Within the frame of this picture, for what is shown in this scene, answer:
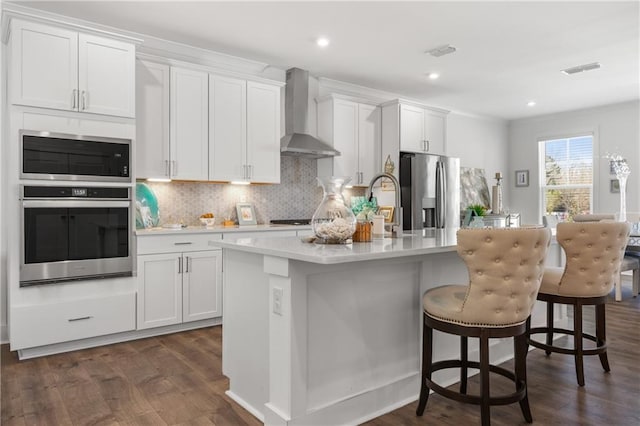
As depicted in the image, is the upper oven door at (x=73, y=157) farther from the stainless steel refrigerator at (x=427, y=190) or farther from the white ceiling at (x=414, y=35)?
the stainless steel refrigerator at (x=427, y=190)

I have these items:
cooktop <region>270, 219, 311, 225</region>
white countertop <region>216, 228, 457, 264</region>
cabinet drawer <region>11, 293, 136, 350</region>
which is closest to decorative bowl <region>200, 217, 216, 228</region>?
cooktop <region>270, 219, 311, 225</region>

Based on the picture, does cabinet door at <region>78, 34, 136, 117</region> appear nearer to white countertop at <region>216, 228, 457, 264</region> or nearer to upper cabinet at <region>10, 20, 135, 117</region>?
upper cabinet at <region>10, 20, 135, 117</region>

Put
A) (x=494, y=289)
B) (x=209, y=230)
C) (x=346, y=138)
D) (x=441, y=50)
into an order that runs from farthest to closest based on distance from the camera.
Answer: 1. (x=346, y=138)
2. (x=441, y=50)
3. (x=209, y=230)
4. (x=494, y=289)

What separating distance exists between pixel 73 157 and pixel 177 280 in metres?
1.33

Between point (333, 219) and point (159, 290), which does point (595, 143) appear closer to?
point (333, 219)

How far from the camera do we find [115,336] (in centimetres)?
357

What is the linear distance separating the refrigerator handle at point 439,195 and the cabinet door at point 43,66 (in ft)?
14.3

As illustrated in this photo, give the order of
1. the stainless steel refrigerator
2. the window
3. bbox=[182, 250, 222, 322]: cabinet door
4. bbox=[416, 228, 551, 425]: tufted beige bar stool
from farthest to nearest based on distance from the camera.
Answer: the window → the stainless steel refrigerator → bbox=[182, 250, 222, 322]: cabinet door → bbox=[416, 228, 551, 425]: tufted beige bar stool

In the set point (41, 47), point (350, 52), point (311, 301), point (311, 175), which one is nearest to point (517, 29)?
point (350, 52)

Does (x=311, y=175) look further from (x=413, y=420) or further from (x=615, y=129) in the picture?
(x=615, y=129)

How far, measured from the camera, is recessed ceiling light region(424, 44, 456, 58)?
4.29 m

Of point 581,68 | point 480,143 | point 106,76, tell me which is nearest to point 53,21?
point 106,76

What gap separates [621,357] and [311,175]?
3.69 meters

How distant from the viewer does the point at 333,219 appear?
228cm
